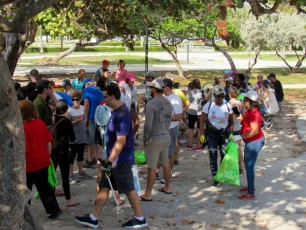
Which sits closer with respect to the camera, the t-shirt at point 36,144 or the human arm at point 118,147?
the human arm at point 118,147

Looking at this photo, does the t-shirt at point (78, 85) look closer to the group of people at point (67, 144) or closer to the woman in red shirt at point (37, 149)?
the group of people at point (67, 144)

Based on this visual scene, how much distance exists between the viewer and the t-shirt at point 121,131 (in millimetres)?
6004

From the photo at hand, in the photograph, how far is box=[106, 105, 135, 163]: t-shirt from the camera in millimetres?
6004

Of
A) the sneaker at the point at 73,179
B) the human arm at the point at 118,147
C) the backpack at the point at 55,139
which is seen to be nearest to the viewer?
the human arm at the point at 118,147

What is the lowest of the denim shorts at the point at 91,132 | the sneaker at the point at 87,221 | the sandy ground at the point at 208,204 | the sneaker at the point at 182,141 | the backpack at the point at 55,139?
the sneaker at the point at 182,141

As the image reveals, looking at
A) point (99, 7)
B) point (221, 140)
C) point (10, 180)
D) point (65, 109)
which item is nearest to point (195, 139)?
point (221, 140)

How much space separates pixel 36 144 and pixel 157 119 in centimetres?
176

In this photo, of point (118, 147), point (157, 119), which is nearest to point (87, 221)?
point (118, 147)

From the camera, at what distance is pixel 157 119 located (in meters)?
7.07

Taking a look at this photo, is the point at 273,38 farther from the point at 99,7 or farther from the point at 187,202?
the point at 187,202

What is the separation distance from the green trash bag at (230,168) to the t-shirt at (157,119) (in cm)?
117

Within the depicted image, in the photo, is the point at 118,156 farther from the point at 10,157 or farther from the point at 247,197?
the point at 247,197

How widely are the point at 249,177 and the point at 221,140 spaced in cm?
87

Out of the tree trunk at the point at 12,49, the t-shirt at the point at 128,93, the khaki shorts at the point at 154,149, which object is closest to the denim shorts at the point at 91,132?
the t-shirt at the point at 128,93
